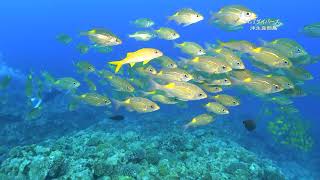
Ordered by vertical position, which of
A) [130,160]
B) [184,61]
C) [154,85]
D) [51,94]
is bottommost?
[51,94]

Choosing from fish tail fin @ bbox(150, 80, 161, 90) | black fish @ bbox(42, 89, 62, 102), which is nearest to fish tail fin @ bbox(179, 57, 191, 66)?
fish tail fin @ bbox(150, 80, 161, 90)

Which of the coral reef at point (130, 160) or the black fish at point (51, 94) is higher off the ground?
the coral reef at point (130, 160)

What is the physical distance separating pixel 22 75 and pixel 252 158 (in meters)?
26.1

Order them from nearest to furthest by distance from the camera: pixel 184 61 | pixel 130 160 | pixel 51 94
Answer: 1. pixel 130 160
2. pixel 184 61
3. pixel 51 94

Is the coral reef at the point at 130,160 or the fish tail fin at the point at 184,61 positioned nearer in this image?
the coral reef at the point at 130,160

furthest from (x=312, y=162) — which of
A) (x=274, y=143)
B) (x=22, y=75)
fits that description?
(x=22, y=75)

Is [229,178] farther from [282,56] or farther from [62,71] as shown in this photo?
[62,71]

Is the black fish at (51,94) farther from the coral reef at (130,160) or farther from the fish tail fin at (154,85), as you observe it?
the fish tail fin at (154,85)

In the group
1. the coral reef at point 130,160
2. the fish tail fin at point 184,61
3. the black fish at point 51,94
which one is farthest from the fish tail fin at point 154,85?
the black fish at point 51,94

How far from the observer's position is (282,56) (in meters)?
7.64

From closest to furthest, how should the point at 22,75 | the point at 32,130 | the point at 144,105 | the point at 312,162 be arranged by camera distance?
the point at 144,105 < the point at 32,130 < the point at 312,162 < the point at 22,75

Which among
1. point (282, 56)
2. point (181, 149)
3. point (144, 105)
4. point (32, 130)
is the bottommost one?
point (32, 130)

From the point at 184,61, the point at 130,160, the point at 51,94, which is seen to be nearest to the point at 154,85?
the point at 184,61

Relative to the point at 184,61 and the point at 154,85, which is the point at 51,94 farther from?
the point at 154,85
